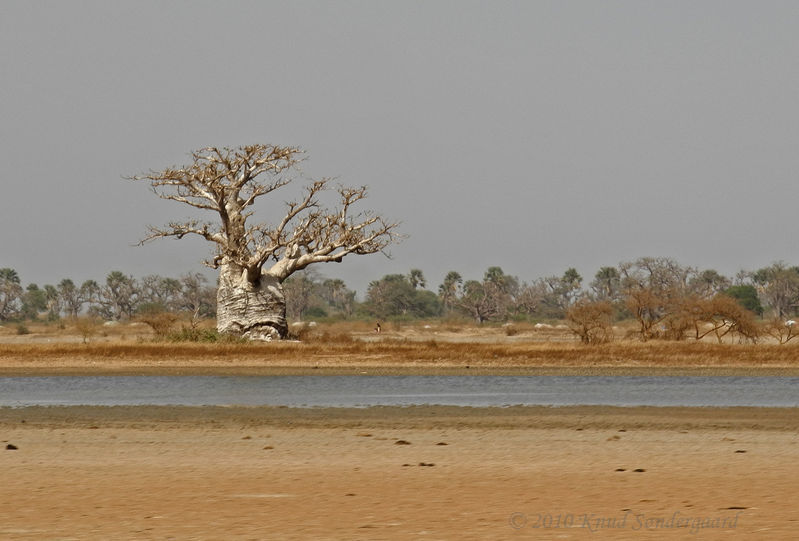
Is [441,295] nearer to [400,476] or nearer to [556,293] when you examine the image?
[556,293]

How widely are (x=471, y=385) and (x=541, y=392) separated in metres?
3.25

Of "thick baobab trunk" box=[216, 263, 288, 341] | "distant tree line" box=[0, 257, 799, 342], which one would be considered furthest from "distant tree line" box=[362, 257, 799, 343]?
"thick baobab trunk" box=[216, 263, 288, 341]

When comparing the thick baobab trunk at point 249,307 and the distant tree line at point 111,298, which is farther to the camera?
the distant tree line at point 111,298

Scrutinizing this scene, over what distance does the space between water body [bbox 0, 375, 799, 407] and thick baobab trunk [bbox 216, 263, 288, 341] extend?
12.4 metres

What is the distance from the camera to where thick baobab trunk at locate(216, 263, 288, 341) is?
1922 inches

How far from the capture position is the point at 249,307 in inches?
1925

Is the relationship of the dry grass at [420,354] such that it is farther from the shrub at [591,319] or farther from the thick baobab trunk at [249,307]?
the thick baobab trunk at [249,307]

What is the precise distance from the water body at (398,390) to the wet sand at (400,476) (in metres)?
4.05

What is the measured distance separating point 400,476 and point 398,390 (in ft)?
54.5

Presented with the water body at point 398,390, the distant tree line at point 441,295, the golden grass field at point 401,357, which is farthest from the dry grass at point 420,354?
the distant tree line at point 441,295

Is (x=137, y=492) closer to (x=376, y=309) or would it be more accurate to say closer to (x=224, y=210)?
(x=224, y=210)

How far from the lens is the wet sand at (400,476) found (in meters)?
10.7

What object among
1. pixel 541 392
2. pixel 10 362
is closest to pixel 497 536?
pixel 541 392

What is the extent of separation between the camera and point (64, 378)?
35875 millimetres
